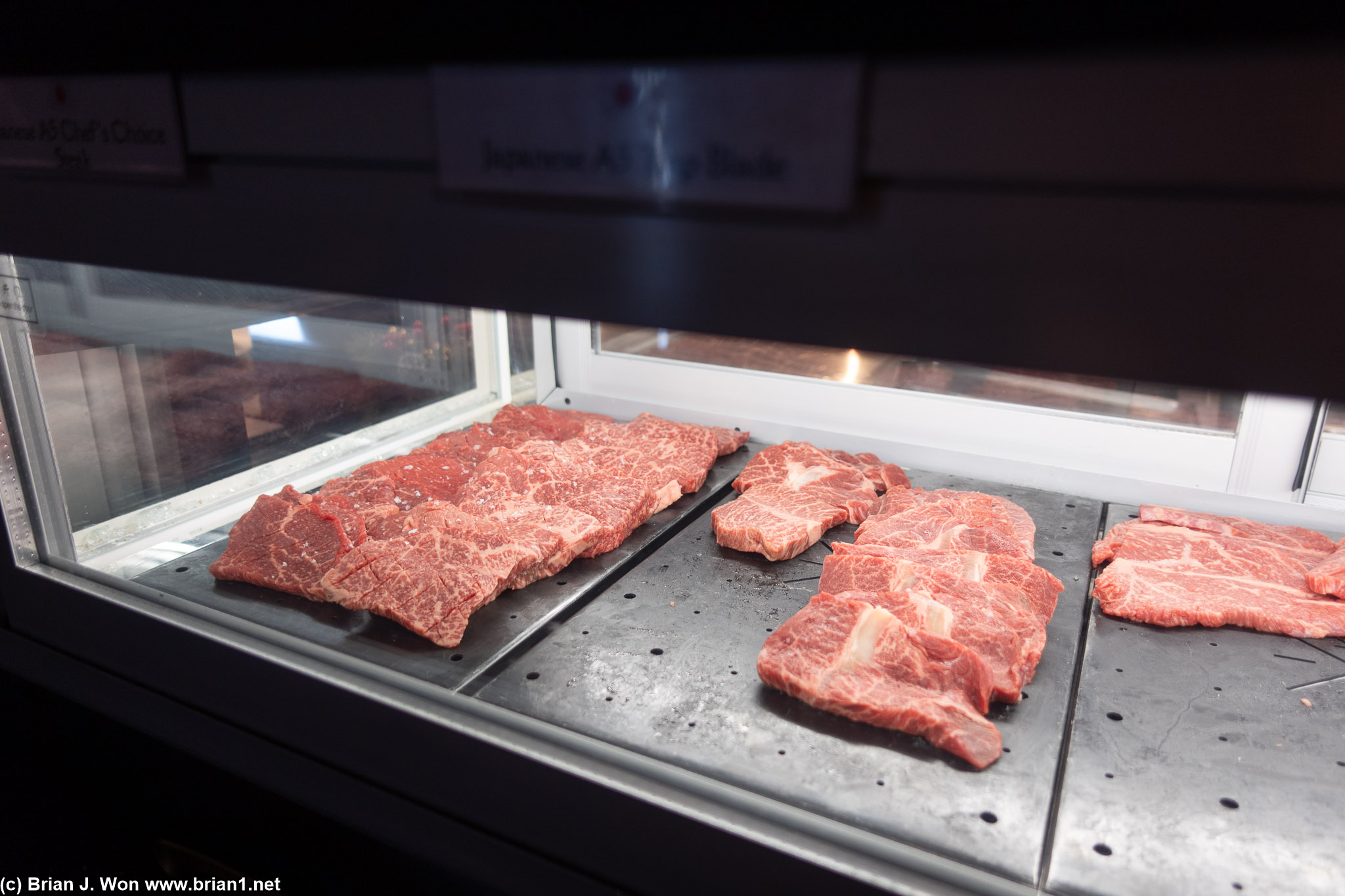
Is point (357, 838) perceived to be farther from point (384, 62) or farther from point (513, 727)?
point (384, 62)

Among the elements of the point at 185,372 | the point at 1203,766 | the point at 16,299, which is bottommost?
the point at 1203,766

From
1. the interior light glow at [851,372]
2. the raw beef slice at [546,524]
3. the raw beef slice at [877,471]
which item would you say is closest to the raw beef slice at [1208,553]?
the raw beef slice at [877,471]

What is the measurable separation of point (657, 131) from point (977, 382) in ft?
5.66

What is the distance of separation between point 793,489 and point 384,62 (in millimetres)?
1399

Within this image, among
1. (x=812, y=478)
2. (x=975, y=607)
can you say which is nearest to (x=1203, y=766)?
(x=975, y=607)

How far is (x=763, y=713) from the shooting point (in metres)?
1.30

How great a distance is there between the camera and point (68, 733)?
1.80 m

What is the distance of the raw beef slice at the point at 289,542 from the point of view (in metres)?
1.63

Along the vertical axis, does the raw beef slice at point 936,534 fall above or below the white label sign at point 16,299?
below

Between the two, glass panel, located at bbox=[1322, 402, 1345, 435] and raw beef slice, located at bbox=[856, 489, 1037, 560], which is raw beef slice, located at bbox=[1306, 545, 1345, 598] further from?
raw beef slice, located at bbox=[856, 489, 1037, 560]

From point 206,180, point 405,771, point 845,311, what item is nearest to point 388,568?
point 405,771

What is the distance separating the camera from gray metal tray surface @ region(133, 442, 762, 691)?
1.43 m

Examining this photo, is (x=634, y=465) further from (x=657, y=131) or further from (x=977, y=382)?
(x=657, y=131)

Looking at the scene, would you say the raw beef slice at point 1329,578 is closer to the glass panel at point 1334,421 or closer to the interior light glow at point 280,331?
the glass panel at point 1334,421
